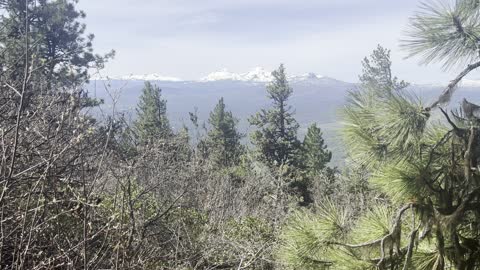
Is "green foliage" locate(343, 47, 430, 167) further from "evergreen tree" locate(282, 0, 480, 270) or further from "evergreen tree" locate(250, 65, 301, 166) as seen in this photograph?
"evergreen tree" locate(250, 65, 301, 166)

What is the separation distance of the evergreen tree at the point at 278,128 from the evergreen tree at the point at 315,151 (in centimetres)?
144

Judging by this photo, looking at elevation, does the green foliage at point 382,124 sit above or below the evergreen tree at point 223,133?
above

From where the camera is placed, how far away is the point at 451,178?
2.78 meters

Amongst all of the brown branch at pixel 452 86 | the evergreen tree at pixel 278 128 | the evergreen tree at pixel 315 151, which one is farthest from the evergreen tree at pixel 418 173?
the evergreen tree at pixel 315 151

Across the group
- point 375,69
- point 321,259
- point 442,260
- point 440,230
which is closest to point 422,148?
point 440,230

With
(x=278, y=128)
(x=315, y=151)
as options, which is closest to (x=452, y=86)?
(x=278, y=128)

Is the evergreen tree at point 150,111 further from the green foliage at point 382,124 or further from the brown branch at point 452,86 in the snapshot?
the brown branch at point 452,86

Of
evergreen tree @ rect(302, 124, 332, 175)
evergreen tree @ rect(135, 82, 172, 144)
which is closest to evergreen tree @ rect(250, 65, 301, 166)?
evergreen tree @ rect(302, 124, 332, 175)

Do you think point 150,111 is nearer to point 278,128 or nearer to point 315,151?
point 278,128

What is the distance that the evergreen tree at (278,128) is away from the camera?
76.1 feet

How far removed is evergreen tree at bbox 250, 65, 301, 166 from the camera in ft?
76.1

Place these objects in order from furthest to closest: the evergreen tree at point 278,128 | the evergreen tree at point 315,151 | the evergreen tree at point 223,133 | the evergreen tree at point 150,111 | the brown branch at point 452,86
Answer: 1. the evergreen tree at point 223,133
2. the evergreen tree at point 150,111
3. the evergreen tree at point 315,151
4. the evergreen tree at point 278,128
5. the brown branch at point 452,86

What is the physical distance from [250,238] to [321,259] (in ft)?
14.3

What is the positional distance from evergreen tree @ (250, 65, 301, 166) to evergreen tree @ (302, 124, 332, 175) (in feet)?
4.71
